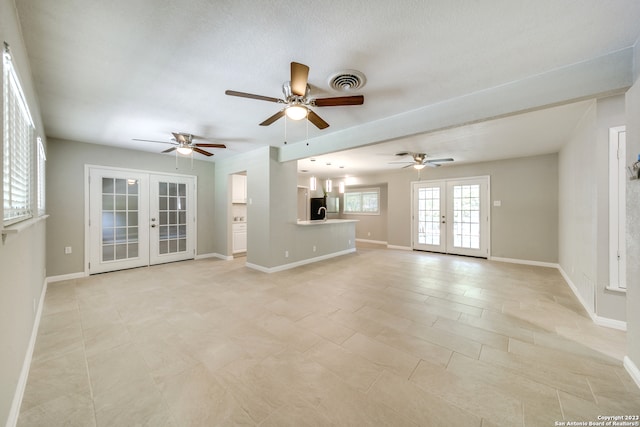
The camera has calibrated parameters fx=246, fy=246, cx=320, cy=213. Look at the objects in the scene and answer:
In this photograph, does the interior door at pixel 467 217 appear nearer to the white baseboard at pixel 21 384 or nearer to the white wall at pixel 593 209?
the white wall at pixel 593 209

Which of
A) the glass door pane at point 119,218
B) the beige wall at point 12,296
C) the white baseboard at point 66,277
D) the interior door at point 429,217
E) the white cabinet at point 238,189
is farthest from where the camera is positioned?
the interior door at point 429,217

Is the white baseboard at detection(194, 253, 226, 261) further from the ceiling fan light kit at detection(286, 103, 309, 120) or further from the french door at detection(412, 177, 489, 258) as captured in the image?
the french door at detection(412, 177, 489, 258)

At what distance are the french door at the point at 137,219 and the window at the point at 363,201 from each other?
5.92 m

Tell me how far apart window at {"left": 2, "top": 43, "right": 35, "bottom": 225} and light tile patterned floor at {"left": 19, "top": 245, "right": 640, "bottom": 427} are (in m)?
1.28

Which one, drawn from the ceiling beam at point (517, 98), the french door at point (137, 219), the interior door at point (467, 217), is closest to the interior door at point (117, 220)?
the french door at point (137, 219)

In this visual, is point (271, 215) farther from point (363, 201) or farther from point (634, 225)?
point (363, 201)

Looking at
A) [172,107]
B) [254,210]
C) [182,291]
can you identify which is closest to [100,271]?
[182,291]

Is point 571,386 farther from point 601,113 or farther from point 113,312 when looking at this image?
point 113,312

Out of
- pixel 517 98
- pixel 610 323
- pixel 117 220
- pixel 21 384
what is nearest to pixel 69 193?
pixel 117 220

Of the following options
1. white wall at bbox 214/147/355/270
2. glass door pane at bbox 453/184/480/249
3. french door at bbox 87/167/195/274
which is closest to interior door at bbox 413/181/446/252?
glass door pane at bbox 453/184/480/249

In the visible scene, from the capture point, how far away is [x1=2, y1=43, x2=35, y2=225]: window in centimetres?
155

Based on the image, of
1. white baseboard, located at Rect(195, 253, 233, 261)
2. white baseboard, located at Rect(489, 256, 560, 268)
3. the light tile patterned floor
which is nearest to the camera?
the light tile patterned floor

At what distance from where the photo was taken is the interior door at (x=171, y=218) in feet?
17.7

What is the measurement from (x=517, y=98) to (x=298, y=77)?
6.93 ft
